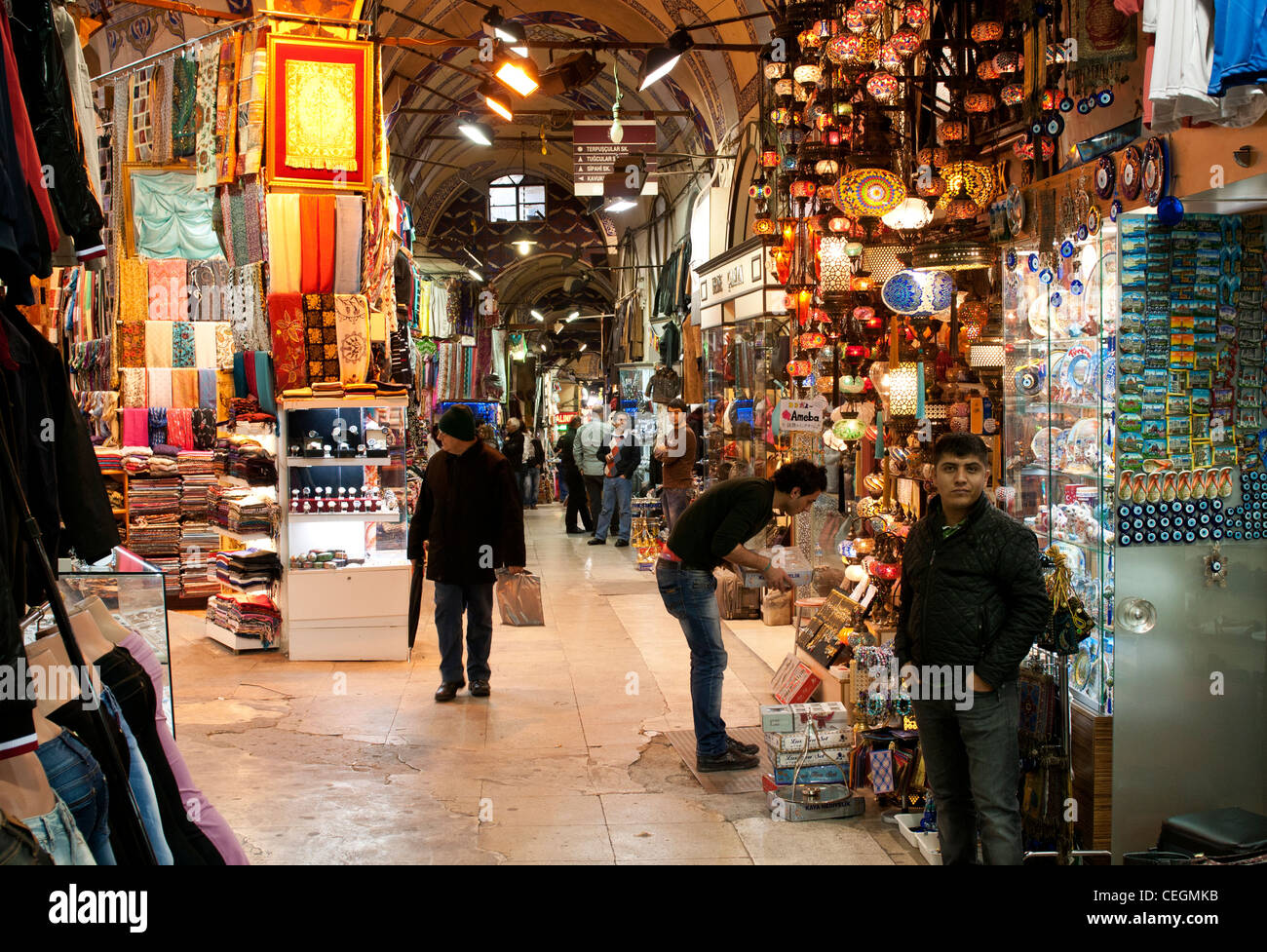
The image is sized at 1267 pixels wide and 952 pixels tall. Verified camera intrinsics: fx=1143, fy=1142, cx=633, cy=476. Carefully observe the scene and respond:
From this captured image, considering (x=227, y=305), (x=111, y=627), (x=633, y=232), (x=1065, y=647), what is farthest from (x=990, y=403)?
(x=633, y=232)

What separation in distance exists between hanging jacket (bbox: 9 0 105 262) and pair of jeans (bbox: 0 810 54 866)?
165 cm

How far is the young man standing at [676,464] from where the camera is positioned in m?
10.5

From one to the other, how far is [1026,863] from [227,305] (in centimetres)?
764

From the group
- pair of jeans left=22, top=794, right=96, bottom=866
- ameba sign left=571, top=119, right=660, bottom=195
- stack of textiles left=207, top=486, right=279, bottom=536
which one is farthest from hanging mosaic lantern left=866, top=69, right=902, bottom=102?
ameba sign left=571, top=119, right=660, bottom=195

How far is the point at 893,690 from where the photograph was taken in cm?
471

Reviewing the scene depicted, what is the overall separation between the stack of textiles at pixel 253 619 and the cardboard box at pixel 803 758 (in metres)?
4.15

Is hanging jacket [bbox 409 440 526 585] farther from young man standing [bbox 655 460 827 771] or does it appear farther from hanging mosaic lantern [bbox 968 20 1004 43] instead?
hanging mosaic lantern [bbox 968 20 1004 43]

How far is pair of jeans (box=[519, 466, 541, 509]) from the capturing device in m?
18.2

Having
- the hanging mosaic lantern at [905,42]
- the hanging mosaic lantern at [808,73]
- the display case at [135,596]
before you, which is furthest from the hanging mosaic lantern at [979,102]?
the display case at [135,596]

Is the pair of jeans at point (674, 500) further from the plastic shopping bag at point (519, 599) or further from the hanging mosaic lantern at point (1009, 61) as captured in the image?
the hanging mosaic lantern at point (1009, 61)

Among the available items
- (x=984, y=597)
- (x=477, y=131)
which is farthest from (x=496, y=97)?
(x=984, y=597)

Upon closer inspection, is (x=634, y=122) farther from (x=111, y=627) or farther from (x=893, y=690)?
(x=111, y=627)

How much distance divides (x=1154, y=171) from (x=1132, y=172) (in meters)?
0.11
